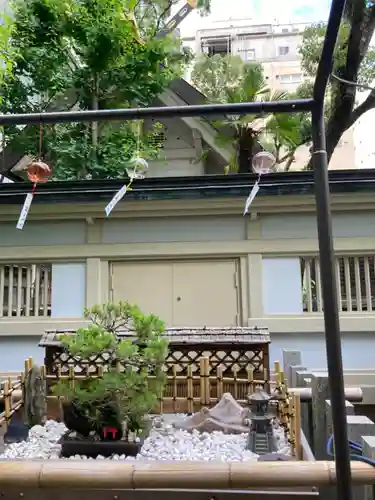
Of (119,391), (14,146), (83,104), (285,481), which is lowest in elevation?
(285,481)

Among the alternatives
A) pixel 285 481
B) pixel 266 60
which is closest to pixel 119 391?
pixel 285 481

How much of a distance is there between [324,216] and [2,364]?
6.00 m

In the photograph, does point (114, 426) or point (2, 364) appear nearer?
point (114, 426)

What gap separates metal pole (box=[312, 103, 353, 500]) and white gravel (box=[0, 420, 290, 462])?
150cm

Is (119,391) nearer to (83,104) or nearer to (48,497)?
(48,497)

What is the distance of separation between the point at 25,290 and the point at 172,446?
4.08m

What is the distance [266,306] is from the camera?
6.46 metres

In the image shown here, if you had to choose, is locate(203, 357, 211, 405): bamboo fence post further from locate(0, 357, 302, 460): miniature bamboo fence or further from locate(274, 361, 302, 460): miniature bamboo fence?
locate(274, 361, 302, 460): miniature bamboo fence

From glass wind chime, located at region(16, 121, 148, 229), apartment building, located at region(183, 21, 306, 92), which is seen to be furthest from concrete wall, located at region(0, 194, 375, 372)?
apartment building, located at region(183, 21, 306, 92)

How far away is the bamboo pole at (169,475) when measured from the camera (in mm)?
2051

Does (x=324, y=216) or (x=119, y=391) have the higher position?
(x=324, y=216)

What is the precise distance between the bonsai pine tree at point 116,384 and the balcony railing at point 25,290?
344 cm

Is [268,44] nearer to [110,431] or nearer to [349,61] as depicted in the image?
[349,61]

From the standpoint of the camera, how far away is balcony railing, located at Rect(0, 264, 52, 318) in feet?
21.9
